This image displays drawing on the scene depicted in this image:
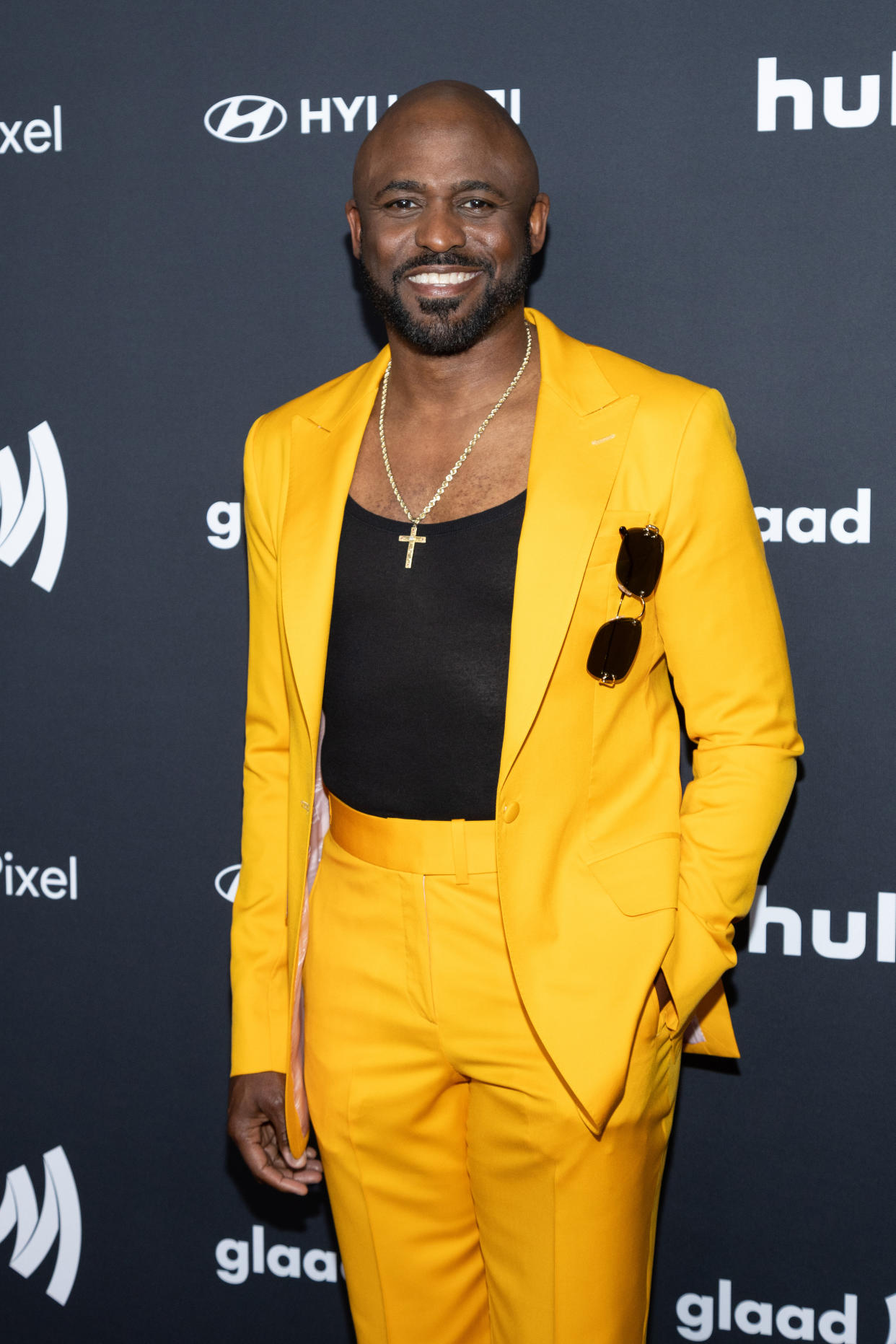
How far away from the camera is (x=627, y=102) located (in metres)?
2.17

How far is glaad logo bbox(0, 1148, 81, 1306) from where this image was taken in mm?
2758

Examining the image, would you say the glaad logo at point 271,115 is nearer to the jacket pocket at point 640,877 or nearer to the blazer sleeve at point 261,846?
the blazer sleeve at point 261,846

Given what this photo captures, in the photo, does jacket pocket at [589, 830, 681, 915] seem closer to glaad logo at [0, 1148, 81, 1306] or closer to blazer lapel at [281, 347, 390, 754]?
blazer lapel at [281, 347, 390, 754]

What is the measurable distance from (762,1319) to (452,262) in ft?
6.88

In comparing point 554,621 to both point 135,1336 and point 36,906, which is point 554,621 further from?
point 135,1336

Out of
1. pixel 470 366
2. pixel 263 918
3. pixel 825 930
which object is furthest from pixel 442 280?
pixel 825 930

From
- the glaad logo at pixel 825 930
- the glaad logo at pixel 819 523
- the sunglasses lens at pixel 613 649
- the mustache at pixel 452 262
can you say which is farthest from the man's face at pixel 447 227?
the glaad logo at pixel 825 930

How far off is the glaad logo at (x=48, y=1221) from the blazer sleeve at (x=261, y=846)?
96 centimetres

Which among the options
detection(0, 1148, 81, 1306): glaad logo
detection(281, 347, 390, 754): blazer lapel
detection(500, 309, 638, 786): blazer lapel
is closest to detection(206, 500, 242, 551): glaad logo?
detection(281, 347, 390, 754): blazer lapel

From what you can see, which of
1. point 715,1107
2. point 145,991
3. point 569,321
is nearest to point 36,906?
point 145,991

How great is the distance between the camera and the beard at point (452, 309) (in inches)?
71.8

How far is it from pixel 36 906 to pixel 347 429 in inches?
53.4

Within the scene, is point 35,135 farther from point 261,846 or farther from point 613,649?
point 613,649

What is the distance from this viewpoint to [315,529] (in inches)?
74.1
